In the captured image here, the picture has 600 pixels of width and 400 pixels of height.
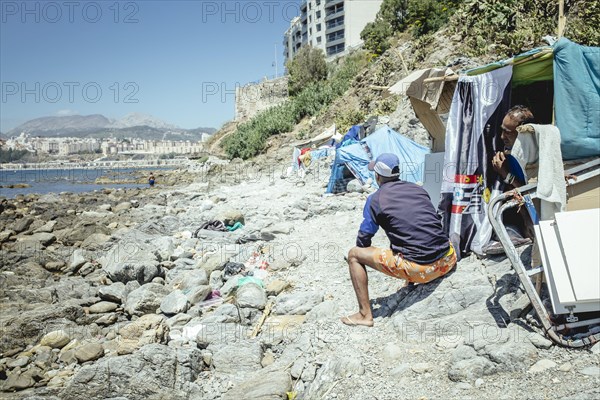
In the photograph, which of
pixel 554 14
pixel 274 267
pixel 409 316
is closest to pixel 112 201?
pixel 274 267

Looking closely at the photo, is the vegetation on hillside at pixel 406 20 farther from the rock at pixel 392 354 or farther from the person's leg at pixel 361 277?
the rock at pixel 392 354

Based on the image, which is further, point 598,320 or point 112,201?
point 112,201

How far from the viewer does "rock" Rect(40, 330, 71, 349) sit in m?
6.03

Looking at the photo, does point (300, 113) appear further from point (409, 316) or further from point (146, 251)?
point (409, 316)

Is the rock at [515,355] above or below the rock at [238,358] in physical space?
above

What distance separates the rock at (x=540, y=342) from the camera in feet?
11.4

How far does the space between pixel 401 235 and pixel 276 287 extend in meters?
2.69

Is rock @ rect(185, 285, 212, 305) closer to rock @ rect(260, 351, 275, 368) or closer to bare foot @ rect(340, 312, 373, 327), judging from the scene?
rock @ rect(260, 351, 275, 368)

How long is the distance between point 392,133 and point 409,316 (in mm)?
9142

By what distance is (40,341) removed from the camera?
6.12 m

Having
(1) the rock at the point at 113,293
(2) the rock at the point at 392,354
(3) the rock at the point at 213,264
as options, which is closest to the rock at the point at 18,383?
(1) the rock at the point at 113,293

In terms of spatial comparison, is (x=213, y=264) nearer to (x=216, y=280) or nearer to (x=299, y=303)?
(x=216, y=280)

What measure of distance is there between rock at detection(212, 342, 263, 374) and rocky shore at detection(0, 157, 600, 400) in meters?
0.01

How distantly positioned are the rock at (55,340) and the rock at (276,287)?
2.74 m
